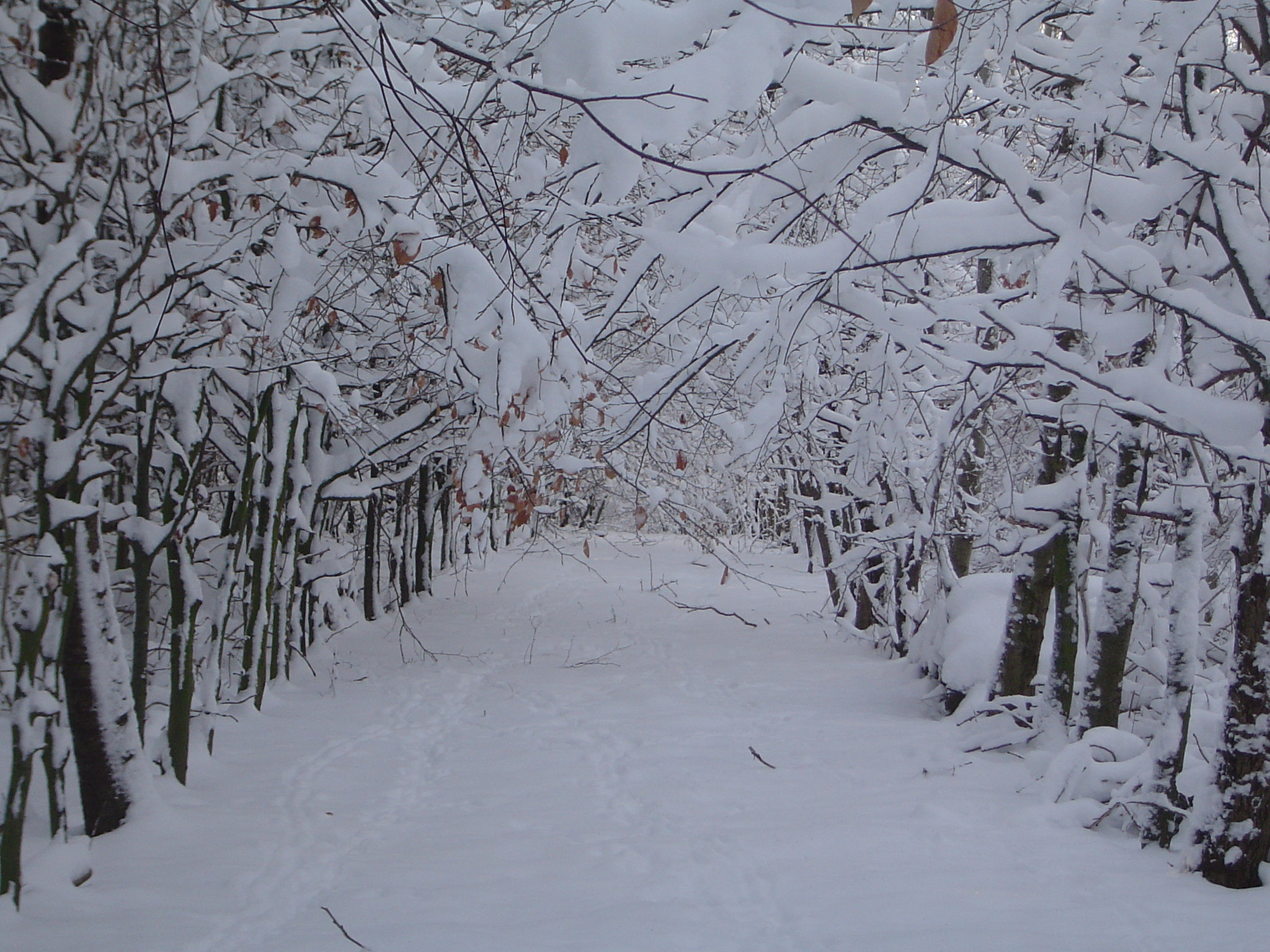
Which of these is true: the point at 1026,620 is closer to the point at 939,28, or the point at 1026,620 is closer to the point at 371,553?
the point at 939,28

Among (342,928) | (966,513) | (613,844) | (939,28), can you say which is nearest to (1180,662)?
(613,844)

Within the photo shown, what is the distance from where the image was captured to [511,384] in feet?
11.8

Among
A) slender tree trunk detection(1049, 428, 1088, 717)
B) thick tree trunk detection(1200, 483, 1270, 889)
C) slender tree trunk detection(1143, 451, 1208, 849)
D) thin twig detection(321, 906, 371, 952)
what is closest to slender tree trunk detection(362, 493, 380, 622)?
thin twig detection(321, 906, 371, 952)

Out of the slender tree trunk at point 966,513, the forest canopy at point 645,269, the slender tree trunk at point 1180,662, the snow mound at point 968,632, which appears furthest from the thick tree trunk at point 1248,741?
the slender tree trunk at point 966,513

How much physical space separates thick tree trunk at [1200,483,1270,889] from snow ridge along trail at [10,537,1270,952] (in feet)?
0.51

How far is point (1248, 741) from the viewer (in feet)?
12.2

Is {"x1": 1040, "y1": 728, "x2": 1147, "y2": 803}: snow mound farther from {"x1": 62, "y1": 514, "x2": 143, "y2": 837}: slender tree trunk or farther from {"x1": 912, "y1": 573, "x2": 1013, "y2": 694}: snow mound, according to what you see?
{"x1": 62, "y1": 514, "x2": 143, "y2": 837}: slender tree trunk

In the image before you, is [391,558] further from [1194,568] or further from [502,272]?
[1194,568]

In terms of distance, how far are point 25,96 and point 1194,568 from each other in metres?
6.06

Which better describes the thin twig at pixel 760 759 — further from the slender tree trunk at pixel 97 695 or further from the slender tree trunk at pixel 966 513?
the slender tree trunk at pixel 97 695

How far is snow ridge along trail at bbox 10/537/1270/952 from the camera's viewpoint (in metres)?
3.55

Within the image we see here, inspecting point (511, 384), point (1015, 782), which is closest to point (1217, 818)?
point (1015, 782)

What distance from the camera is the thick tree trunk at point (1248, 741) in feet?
12.1

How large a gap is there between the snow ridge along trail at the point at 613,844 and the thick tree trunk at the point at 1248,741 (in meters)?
0.16
